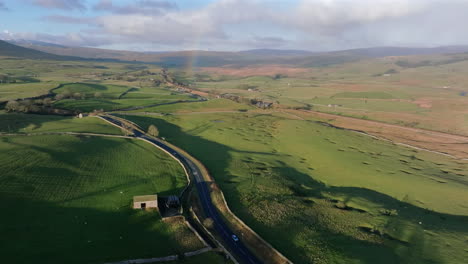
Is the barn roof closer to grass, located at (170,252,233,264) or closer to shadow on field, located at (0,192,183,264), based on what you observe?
shadow on field, located at (0,192,183,264)

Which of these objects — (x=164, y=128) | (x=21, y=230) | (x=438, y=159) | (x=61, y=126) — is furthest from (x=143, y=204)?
(x=438, y=159)

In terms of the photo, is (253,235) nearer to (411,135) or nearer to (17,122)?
(17,122)

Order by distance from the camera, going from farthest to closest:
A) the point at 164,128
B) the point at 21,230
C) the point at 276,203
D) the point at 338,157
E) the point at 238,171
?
the point at 164,128
the point at 338,157
the point at 238,171
the point at 276,203
the point at 21,230

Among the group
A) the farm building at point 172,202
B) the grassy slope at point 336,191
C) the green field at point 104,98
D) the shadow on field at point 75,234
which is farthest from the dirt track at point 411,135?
the shadow on field at point 75,234

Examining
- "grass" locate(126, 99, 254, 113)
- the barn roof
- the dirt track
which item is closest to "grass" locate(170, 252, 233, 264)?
the barn roof

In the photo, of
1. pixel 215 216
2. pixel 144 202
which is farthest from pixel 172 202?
pixel 215 216

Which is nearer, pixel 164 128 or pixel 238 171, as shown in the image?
pixel 238 171

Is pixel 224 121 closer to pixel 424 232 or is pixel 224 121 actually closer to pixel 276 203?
pixel 276 203
